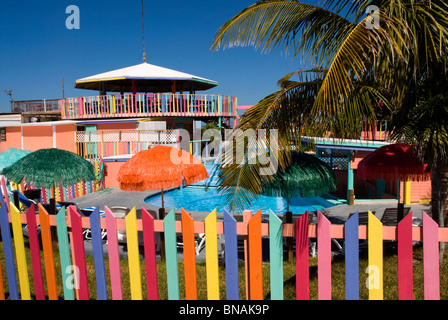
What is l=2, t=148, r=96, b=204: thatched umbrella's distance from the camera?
7.38 m

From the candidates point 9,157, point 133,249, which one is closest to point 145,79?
point 9,157

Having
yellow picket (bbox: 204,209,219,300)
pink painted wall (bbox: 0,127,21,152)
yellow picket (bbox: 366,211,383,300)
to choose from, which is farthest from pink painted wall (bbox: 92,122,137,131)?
yellow picket (bbox: 366,211,383,300)

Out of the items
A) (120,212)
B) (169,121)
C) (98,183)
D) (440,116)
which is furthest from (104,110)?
(440,116)

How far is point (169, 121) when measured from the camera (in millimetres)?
23125

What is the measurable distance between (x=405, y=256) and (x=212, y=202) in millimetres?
12780

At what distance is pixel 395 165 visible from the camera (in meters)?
6.52

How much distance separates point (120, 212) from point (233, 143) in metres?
5.06

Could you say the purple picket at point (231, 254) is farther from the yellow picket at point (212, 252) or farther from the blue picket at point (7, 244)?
the blue picket at point (7, 244)

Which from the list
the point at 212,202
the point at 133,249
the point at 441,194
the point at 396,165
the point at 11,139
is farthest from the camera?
the point at 11,139

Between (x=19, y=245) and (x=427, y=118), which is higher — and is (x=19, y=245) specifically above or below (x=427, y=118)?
below

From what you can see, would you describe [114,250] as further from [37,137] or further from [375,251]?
[37,137]

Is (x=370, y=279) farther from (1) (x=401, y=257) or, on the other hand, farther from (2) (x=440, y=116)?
(2) (x=440, y=116)

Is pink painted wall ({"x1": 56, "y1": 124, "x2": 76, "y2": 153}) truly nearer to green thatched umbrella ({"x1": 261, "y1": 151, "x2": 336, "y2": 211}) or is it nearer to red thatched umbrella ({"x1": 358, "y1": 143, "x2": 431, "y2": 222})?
green thatched umbrella ({"x1": 261, "y1": 151, "x2": 336, "y2": 211})

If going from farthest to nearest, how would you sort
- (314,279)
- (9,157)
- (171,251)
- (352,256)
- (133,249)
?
1. (9,157)
2. (314,279)
3. (133,249)
4. (171,251)
5. (352,256)
